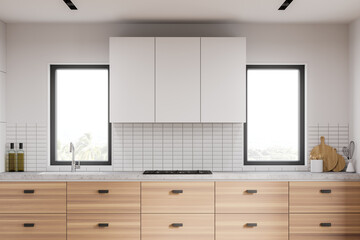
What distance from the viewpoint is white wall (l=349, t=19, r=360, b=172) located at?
13.5 feet

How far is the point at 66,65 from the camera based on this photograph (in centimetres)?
441

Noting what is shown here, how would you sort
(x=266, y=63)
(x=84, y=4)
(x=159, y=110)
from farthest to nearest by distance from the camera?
(x=266, y=63) < (x=159, y=110) < (x=84, y=4)

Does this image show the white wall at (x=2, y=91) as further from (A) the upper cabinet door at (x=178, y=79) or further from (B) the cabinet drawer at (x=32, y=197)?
(A) the upper cabinet door at (x=178, y=79)

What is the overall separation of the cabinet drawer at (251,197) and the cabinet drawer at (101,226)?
826 mm

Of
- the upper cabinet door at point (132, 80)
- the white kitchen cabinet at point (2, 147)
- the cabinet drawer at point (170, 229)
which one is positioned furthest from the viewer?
the white kitchen cabinet at point (2, 147)

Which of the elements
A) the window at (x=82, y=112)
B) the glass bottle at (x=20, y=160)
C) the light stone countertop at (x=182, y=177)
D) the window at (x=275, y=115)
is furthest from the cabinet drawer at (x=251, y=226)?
the glass bottle at (x=20, y=160)

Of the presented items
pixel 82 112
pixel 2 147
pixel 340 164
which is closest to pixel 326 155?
pixel 340 164

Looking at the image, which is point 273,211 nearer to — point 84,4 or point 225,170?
point 225,170

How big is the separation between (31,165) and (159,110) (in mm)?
1525

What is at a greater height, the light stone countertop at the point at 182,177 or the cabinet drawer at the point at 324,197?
the light stone countertop at the point at 182,177

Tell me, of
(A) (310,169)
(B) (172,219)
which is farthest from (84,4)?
(A) (310,169)

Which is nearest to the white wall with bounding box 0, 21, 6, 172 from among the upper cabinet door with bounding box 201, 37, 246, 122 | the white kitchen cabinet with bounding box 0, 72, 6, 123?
the white kitchen cabinet with bounding box 0, 72, 6, 123

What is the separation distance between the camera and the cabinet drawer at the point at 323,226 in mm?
3854

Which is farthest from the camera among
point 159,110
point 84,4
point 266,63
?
point 266,63
